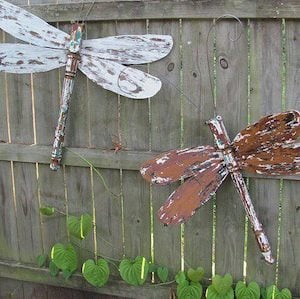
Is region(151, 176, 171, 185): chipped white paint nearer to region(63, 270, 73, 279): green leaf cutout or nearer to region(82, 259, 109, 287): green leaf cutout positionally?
region(82, 259, 109, 287): green leaf cutout

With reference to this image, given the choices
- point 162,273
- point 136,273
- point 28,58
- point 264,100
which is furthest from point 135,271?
point 28,58

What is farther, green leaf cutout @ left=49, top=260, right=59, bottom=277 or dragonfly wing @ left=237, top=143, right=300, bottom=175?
green leaf cutout @ left=49, top=260, right=59, bottom=277

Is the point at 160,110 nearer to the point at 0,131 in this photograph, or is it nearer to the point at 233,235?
the point at 233,235

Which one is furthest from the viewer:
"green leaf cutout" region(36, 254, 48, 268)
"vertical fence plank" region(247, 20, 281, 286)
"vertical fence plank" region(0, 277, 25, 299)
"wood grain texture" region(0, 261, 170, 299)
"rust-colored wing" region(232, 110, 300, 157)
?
"vertical fence plank" region(0, 277, 25, 299)

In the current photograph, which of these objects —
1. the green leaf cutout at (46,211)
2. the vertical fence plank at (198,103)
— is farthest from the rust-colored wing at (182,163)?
the green leaf cutout at (46,211)

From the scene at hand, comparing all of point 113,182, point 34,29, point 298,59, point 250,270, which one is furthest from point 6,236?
point 298,59

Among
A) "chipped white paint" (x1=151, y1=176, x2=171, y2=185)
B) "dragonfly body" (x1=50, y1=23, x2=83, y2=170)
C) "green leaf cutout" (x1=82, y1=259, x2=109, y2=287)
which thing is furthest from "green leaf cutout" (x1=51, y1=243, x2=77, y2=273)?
"chipped white paint" (x1=151, y1=176, x2=171, y2=185)

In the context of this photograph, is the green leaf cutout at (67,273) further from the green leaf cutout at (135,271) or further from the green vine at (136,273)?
the green leaf cutout at (135,271)

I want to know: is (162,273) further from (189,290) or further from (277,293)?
(277,293)
